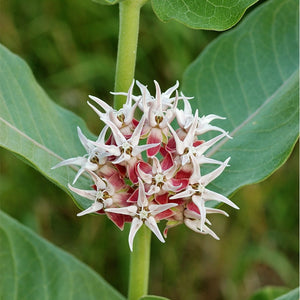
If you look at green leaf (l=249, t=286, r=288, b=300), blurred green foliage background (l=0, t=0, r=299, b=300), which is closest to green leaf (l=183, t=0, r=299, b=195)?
green leaf (l=249, t=286, r=288, b=300)

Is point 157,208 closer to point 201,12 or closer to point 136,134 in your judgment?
point 136,134

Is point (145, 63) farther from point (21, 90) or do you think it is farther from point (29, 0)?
point (21, 90)

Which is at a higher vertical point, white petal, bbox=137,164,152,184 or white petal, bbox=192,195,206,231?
white petal, bbox=137,164,152,184

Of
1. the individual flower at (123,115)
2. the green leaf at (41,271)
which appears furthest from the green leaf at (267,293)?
the individual flower at (123,115)

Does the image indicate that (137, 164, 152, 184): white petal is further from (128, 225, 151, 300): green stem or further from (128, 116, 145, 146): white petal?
(128, 225, 151, 300): green stem

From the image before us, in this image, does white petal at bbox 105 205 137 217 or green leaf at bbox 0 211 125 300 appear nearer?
white petal at bbox 105 205 137 217

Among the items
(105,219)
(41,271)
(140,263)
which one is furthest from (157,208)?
(105,219)

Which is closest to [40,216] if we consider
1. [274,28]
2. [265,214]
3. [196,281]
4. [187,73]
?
[196,281]
